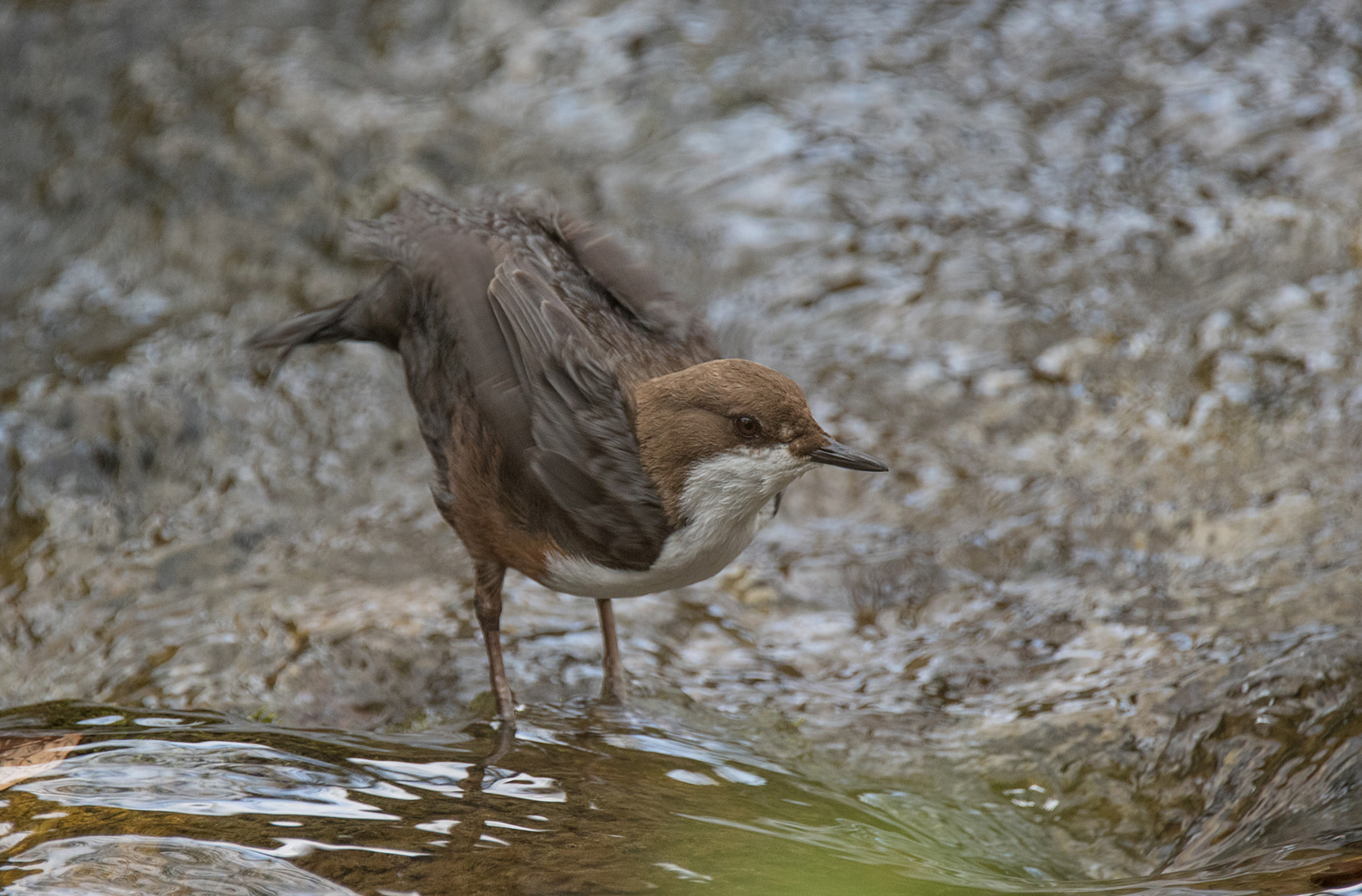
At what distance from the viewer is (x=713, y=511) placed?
2.97 meters

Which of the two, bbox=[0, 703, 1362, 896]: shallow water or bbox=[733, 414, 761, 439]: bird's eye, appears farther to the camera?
bbox=[733, 414, 761, 439]: bird's eye

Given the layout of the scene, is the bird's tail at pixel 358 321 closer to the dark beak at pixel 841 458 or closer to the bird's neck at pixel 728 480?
the bird's neck at pixel 728 480

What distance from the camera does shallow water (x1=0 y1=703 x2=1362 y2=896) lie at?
2.33m

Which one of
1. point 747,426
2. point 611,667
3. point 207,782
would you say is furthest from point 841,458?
point 207,782

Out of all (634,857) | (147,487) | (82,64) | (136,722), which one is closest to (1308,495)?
(634,857)

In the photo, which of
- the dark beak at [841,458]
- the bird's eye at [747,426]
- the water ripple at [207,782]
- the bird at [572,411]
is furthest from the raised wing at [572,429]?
the water ripple at [207,782]

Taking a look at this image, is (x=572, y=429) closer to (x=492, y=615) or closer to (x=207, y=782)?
(x=492, y=615)

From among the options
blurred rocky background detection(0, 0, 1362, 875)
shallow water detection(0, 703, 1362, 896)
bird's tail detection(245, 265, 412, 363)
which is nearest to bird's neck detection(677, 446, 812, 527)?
shallow water detection(0, 703, 1362, 896)

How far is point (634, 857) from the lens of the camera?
8.00ft

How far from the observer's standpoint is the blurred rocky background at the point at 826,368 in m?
3.62

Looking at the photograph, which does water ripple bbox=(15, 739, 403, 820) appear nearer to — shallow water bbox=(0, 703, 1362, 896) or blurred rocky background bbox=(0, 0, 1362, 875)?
shallow water bbox=(0, 703, 1362, 896)

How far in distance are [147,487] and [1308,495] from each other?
4439mm

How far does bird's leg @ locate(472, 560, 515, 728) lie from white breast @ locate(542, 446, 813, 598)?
1.42 feet

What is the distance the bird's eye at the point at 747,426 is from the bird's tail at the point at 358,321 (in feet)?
3.62
